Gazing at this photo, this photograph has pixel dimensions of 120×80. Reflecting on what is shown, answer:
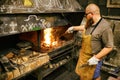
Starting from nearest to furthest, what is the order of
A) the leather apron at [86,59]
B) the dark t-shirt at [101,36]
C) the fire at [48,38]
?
the dark t-shirt at [101,36] → the leather apron at [86,59] → the fire at [48,38]

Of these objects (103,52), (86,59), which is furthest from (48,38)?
(103,52)

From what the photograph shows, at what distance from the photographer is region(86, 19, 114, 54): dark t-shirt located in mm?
3123

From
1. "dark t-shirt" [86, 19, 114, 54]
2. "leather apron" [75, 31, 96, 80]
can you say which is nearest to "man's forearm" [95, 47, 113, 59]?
"dark t-shirt" [86, 19, 114, 54]

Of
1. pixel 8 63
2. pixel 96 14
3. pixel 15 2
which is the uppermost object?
pixel 15 2

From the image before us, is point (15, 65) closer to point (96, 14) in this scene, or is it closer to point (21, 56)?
point (21, 56)

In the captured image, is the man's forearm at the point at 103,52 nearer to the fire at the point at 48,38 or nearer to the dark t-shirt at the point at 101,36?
the dark t-shirt at the point at 101,36

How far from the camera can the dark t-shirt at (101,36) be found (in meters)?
3.12

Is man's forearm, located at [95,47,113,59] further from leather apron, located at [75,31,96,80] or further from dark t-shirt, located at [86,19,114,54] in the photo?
leather apron, located at [75,31,96,80]

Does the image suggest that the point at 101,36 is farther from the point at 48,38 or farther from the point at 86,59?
the point at 48,38

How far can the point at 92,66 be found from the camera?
A: 3.46 meters

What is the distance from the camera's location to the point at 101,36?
3.24 meters

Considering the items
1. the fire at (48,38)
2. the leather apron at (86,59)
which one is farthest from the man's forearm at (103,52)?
the fire at (48,38)

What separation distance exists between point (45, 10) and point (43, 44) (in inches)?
48.0

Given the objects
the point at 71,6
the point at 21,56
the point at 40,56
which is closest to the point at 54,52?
the point at 40,56
